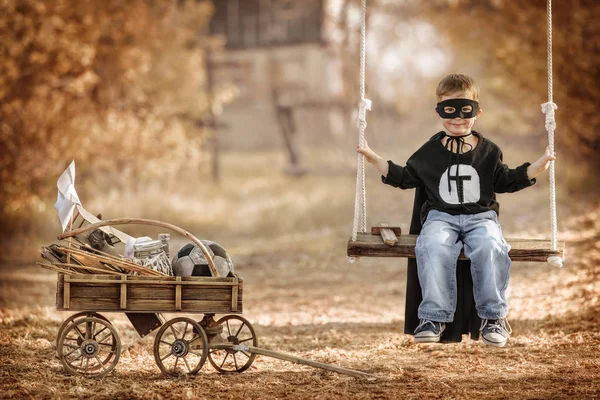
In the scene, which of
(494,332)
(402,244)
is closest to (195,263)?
(402,244)

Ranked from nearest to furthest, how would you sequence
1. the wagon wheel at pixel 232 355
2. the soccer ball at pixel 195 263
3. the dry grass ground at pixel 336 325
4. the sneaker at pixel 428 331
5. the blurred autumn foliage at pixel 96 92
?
the dry grass ground at pixel 336 325
the sneaker at pixel 428 331
the soccer ball at pixel 195 263
the wagon wheel at pixel 232 355
the blurred autumn foliage at pixel 96 92

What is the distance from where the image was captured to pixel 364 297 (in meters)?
8.66

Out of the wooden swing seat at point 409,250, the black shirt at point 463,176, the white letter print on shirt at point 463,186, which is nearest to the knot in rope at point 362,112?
the black shirt at point 463,176

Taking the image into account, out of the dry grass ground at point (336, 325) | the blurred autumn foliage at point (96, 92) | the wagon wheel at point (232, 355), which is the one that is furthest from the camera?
the blurred autumn foliage at point (96, 92)

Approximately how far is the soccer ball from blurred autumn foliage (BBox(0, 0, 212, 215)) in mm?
6827

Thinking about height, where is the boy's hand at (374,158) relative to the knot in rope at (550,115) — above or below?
below

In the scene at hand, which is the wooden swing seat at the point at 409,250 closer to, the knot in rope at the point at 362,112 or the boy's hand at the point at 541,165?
the boy's hand at the point at 541,165

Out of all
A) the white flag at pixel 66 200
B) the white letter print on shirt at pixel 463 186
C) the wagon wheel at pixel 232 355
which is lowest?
the wagon wheel at pixel 232 355

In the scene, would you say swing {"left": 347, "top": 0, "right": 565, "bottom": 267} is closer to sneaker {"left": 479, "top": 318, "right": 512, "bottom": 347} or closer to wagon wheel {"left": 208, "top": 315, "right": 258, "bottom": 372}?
sneaker {"left": 479, "top": 318, "right": 512, "bottom": 347}

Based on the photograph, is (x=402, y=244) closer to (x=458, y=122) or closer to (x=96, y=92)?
(x=458, y=122)

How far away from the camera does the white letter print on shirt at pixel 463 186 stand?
5070 mm

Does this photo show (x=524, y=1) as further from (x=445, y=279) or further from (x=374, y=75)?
(x=374, y=75)

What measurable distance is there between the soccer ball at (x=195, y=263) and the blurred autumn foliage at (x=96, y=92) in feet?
22.4

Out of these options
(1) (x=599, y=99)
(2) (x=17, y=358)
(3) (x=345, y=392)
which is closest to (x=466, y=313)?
(3) (x=345, y=392)
